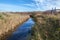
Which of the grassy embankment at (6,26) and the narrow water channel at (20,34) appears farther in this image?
the grassy embankment at (6,26)

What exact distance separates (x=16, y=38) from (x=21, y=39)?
0.93 meters

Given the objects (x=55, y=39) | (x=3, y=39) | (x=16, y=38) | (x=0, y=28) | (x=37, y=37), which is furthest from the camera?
(x=0, y=28)

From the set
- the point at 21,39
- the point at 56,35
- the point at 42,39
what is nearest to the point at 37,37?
the point at 42,39

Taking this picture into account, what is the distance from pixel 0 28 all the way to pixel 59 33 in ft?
29.3

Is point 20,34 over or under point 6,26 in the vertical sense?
under

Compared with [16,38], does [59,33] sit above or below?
above

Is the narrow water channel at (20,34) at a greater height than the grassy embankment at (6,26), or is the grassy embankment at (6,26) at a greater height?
the grassy embankment at (6,26)

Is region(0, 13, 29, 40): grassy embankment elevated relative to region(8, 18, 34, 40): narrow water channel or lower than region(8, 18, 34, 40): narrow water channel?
elevated

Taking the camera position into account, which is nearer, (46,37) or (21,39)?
(46,37)

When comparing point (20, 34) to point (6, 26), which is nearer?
point (20, 34)

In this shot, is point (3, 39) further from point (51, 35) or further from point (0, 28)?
point (51, 35)

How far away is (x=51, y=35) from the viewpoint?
14273 mm

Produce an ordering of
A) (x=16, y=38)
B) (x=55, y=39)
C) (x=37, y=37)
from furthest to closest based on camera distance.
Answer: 1. (x=16, y=38)
2. (x=37, y=37)
3. (x=55, y=39)

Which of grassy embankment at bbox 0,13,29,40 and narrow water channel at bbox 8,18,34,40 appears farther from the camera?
grassy embankment at bbox 0,13,29,40
